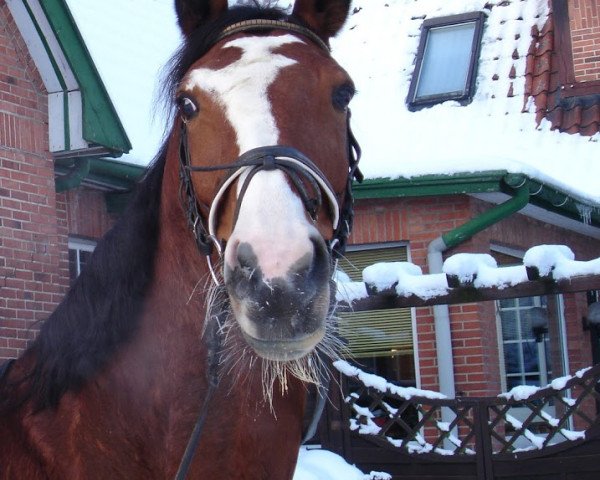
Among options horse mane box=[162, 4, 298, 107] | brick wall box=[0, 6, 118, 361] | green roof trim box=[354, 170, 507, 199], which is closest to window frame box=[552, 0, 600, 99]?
green roof trim box=[354, 170, 507, 199]

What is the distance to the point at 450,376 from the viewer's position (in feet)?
33.0

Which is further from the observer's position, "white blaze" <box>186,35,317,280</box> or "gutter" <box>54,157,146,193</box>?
"gutter" <box>54,157,146,193</box>

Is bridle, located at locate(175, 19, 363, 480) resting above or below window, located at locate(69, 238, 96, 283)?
below

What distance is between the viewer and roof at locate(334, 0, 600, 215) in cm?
1041

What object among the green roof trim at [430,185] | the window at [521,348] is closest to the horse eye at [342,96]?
the green roof trim at [430,185]

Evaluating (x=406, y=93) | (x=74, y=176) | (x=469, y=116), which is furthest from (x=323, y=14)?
(x=406, y=93)

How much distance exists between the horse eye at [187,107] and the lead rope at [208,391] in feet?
1.96

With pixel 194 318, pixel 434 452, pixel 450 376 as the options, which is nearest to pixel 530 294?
pixel 434 452

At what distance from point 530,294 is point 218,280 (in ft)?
15.0

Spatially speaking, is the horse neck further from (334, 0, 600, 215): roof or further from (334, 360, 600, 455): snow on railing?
(334, 0, 600, 215): roof

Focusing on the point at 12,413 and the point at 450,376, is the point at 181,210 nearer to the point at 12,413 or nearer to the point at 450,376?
the point at 12,413

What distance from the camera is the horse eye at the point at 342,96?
316cm

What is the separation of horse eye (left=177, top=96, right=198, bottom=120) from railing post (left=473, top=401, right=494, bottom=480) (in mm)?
5121

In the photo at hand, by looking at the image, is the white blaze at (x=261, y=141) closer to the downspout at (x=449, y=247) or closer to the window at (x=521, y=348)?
the downspout at (x=449, y=247)
